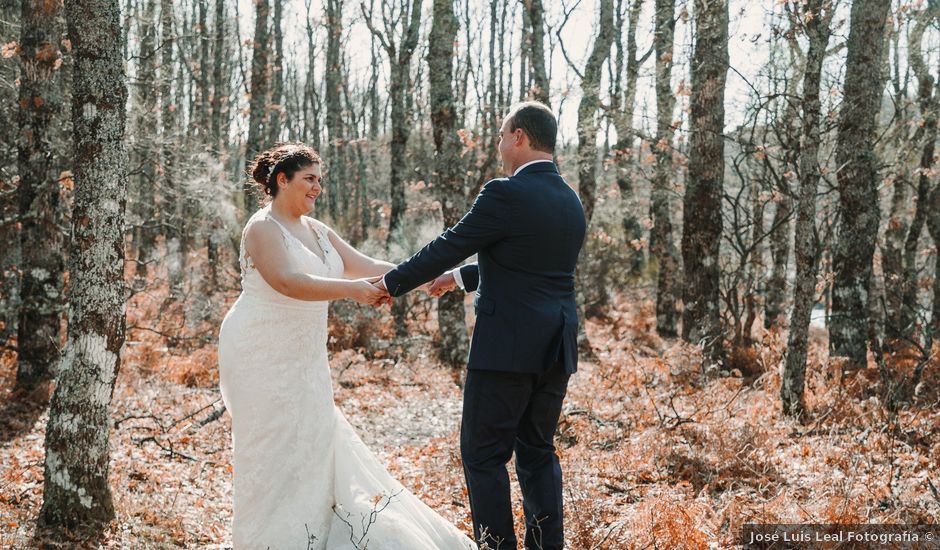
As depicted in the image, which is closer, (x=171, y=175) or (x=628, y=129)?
(x=628, y=129)

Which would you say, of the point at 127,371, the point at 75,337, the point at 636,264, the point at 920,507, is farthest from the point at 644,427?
the point at 636,264

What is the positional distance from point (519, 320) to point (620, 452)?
2827mm

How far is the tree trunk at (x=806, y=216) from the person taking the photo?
6.89m

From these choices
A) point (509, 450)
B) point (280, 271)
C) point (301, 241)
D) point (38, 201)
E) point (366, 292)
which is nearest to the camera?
point (509, 450)

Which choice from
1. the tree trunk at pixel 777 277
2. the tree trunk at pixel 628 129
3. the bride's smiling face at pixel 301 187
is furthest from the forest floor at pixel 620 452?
the tree trunk at pixel 628 129

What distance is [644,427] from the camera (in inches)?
275

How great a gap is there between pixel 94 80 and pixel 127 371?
224 inches

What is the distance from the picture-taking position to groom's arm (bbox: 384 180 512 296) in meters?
3.84

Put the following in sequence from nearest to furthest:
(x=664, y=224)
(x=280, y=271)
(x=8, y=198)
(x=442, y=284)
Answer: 1. (x=280, y=271)
2. (x=442, y=284)
3. (x=8, y=198)
4. (x=664, y=224)

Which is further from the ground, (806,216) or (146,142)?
(146,142)

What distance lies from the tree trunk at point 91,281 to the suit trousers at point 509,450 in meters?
2.27

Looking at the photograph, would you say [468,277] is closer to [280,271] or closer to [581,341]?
[280,271]

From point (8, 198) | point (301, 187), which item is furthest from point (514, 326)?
point (8, 198)

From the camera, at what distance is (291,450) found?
415 cm
